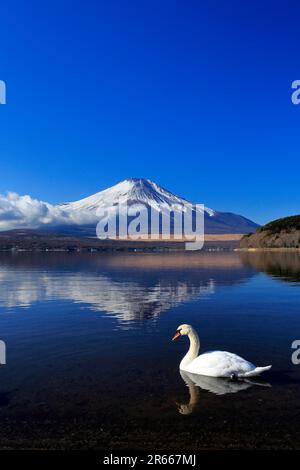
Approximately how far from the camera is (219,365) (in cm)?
1420

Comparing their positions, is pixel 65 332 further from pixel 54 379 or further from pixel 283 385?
pixel 283 385

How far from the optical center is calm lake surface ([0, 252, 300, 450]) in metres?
10.4

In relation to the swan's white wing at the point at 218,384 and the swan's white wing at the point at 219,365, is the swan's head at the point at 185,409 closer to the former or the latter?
the swan's white wing at the point at 218,384

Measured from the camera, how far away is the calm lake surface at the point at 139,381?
10.4 m

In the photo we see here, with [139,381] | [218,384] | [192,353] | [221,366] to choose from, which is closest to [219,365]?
[221,366]

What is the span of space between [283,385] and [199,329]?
8738 millimetres

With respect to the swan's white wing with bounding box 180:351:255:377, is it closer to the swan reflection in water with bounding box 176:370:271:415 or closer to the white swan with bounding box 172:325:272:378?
the white swan with bounding box 172:325:272:378

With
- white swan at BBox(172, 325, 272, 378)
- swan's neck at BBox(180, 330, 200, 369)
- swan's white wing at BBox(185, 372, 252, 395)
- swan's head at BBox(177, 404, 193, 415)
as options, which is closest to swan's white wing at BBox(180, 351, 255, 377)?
white swan at BBox(172, 325, 272, 378)

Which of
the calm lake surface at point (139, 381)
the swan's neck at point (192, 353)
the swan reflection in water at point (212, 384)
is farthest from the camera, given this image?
the swan's neck at point (192, 353)

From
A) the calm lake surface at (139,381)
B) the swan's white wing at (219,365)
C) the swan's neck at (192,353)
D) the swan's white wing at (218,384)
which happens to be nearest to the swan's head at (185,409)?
the calm lake surface at (139,381)

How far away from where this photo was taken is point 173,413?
11562 millimetres

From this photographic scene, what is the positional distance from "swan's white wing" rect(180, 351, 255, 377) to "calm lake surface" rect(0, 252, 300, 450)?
37cm

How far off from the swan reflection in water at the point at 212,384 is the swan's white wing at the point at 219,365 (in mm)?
195
